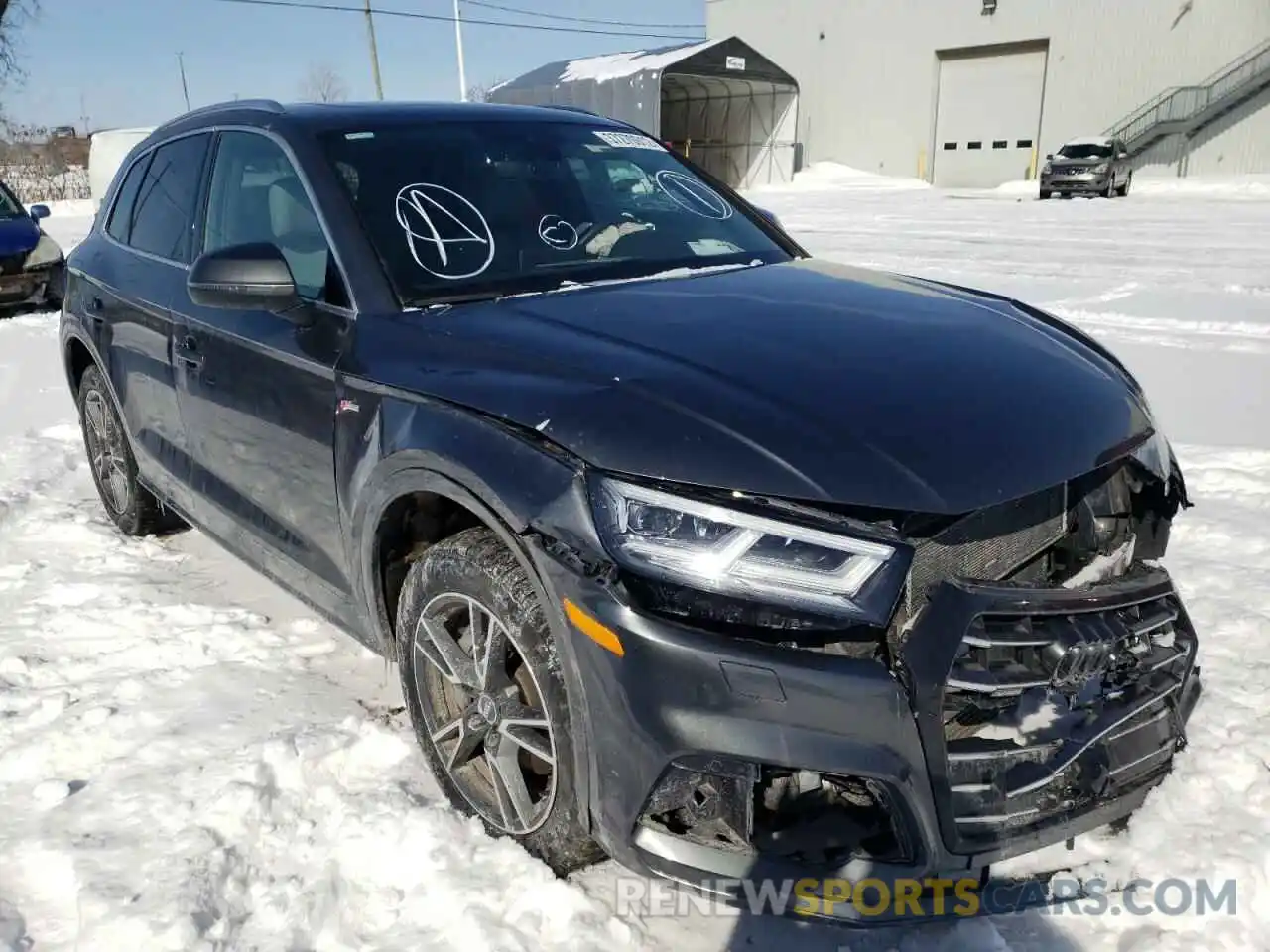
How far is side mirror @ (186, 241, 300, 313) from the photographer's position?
2549 mm

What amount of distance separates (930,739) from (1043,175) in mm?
25310

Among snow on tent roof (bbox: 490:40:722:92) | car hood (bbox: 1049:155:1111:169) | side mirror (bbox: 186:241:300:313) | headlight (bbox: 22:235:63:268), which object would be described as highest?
snow on tent roof (bbox: 490:40:722:92)

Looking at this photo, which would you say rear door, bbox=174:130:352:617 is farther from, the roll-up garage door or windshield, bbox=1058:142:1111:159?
the roll-up garage door

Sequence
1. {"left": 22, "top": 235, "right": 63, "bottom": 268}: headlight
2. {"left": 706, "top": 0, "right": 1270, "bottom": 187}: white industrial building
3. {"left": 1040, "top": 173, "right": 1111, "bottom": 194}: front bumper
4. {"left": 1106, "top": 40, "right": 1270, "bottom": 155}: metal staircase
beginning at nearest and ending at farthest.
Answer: {"left": 22, "top": 235, "right": 63, "bottom": 268}: headlight < {"left": 1040, "top": 173, "right": 1111, "bottom": 194}: front bumper < {"left": 1106, "top": 40, "right": 1270, "bottom": 155}: metal staircase < {"left": 706, "top": 0, "right": 1270, "bottom": 187}: white industrial building

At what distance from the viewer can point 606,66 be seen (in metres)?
32.4

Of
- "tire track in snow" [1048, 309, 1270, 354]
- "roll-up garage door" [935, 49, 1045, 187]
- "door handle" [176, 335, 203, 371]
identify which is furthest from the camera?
"roll-up garage door" [935, 49, 1045, 187]

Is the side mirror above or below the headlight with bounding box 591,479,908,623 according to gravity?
above

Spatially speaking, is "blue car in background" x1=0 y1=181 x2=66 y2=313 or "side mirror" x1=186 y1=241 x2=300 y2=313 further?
"blue car in background" x1=0 y1=181 x2=66 y2=313

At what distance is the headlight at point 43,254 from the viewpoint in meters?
10.6

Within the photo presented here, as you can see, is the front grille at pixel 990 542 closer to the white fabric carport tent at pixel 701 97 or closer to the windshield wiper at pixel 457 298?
the windshield wiper at pixel 457 298

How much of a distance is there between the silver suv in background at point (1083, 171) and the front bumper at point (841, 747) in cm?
2469

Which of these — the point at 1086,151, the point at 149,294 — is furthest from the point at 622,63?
the point at 149,294

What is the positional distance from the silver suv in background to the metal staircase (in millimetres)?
7412

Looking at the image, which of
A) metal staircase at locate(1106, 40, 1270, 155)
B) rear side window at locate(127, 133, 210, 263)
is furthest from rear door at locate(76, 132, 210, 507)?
metal staircase at locate(1106, 40, 1270, 155)
